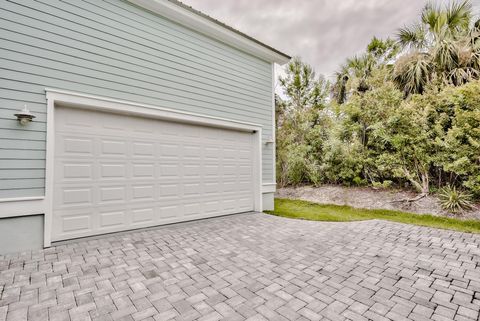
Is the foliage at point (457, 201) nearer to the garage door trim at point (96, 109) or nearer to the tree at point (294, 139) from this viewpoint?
the tree at point (294, 139)

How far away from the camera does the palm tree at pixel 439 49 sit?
666 centimetres

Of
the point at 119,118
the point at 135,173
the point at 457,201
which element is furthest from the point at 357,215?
the point at 119,118

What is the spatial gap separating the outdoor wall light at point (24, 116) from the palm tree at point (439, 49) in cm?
916

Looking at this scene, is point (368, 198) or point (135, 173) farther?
point (368, 198)

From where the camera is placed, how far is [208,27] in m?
5.06

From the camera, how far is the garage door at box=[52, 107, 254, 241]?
3656 millimetres

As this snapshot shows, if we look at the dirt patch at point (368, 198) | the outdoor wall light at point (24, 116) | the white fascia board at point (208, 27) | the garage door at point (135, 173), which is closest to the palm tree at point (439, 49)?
the dirt patch at point (368, 198)

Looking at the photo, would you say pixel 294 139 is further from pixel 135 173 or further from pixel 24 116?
pixel 24 116

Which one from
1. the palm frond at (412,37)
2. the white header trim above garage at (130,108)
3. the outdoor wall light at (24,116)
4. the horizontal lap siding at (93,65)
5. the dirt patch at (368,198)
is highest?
the palm frond at (412,37)

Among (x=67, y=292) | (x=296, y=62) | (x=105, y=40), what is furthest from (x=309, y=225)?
(x=296, y=62)

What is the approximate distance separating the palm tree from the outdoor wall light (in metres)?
9.16

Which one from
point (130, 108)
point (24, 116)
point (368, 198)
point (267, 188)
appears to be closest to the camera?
point (24, 116)

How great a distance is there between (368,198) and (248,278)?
569 centimetres

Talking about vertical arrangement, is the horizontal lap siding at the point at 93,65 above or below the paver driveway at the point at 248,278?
above
